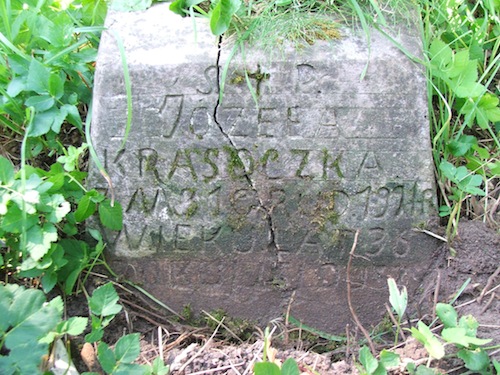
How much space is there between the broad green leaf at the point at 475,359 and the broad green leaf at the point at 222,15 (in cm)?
131

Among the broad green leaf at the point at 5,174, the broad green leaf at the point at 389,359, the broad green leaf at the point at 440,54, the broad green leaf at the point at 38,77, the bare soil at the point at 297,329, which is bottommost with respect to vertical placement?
the bare soil at the point at 297,329

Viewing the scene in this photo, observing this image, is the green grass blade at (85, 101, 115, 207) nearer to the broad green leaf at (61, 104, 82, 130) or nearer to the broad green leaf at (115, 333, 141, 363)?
the broad green leaf at (61, 104, 82, 130)

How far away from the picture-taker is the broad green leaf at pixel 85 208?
203 centimetres

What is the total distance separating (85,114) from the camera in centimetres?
235

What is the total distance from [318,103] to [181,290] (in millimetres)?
875

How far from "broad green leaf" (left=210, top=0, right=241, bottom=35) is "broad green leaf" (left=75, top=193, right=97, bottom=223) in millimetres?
735

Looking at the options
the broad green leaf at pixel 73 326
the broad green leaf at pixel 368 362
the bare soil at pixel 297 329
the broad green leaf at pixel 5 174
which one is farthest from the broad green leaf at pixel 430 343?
the broad green leaf at pixel 5 174

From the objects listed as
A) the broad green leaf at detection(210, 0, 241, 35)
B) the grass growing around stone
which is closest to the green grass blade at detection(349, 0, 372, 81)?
the grass growing around stone

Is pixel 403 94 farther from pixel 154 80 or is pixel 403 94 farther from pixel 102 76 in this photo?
pixel 102 76

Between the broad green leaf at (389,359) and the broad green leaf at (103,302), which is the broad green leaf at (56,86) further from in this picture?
the broad green leaf at (389,359)

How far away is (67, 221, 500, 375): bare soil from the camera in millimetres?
1997

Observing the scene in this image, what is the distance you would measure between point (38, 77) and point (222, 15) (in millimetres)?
682

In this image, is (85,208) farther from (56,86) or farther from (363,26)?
(363,26)

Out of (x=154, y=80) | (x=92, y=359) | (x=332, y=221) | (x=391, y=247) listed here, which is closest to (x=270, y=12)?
(x=154, y=80)
